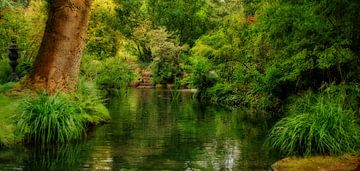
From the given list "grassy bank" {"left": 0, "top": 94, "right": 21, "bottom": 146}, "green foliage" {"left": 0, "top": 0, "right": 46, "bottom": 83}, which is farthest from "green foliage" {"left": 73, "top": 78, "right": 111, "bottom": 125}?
"green foliage" {"left": 0, "top": 0, "right": 46, "bottom": 83}

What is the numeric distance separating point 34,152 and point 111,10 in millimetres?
25954

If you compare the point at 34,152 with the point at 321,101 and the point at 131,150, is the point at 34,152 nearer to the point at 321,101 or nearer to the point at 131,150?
the point at 131,150

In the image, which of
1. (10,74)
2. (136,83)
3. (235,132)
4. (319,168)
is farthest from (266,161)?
(136,83)

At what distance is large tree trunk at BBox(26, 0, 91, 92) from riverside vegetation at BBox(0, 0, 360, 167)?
864 millimetres

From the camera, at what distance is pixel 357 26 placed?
1526 cm

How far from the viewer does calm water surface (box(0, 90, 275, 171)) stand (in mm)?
11586

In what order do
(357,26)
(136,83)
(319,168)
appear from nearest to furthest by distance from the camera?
(319,168) < (357,26) < (136,83)

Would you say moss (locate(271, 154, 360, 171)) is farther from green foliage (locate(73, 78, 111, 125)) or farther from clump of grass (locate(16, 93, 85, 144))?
green foliage (locate(73, 78, 111, 125))

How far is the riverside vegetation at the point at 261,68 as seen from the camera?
12969 mm

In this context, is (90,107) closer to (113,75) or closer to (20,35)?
(20,35)

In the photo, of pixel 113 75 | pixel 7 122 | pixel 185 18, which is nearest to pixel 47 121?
pixel 7 122

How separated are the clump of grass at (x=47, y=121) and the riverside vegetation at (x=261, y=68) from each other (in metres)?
0.03

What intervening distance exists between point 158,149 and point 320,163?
4273mm

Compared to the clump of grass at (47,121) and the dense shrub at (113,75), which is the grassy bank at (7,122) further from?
the dense shrub at (113,75)
